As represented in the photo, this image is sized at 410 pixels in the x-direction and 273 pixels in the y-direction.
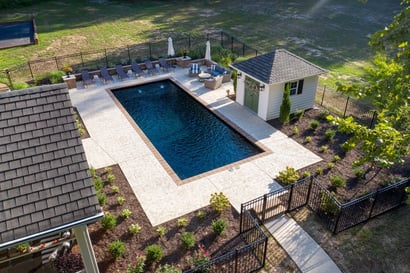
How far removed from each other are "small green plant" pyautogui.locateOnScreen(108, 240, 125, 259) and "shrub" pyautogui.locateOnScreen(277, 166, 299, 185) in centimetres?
637

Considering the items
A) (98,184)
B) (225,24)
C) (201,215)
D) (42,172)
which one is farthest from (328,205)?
(225,24)

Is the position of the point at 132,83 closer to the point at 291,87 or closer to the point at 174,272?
the point at 291,87

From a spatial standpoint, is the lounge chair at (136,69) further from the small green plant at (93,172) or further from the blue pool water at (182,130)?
the small green plant at (93,172)

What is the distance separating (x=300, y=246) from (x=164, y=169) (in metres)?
6.03

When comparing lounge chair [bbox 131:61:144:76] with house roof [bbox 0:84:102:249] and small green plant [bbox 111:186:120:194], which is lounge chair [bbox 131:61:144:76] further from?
house roof [bbox 0:84:102:249]

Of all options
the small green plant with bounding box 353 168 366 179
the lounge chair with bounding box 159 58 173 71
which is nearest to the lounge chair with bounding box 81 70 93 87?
the lounge chair with bounding box 159 58 173 71

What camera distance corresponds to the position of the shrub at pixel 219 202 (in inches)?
437

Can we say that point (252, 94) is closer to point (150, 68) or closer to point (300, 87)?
point (300, 87)

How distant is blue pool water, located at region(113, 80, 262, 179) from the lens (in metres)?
14.5

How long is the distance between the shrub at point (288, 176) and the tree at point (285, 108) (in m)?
4.41

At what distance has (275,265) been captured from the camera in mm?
9477

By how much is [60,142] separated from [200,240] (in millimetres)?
5259

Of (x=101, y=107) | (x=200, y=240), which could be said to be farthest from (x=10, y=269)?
(x=101, y=107)

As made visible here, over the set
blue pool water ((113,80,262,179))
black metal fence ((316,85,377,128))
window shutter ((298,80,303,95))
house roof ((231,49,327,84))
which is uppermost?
house roof ((231,49,327,84))
